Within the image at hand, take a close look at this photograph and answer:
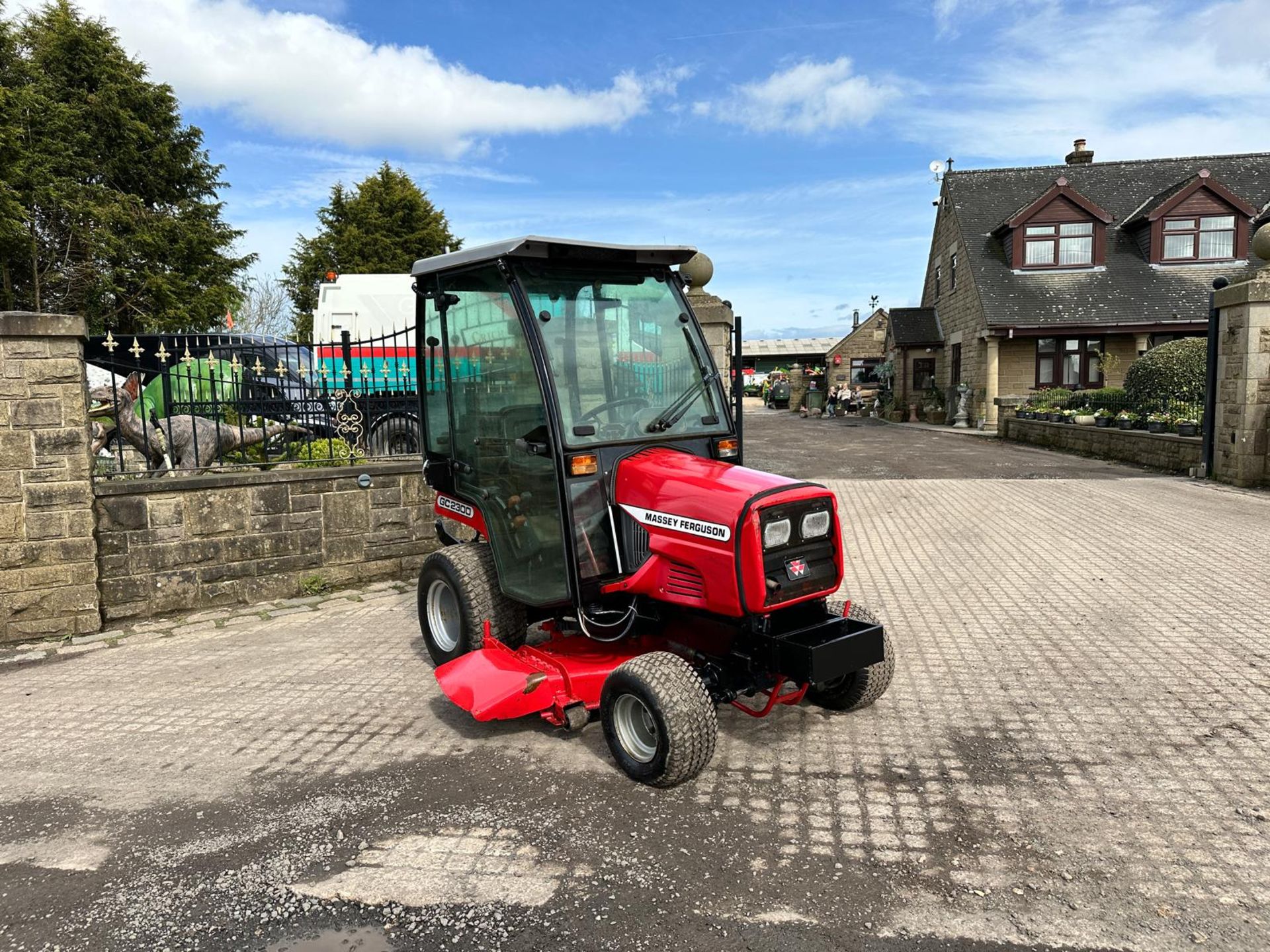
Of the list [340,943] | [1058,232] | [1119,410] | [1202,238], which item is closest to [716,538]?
[340,943]

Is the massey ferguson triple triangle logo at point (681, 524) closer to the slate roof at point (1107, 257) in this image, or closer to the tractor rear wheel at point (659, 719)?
the tractor rear wheel at point (659, 719)

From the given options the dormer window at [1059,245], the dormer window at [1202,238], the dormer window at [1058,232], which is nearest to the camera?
the dormer window at [1202,238]

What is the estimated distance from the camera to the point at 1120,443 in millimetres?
14672

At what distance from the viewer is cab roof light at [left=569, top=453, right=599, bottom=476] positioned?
12.3 feet

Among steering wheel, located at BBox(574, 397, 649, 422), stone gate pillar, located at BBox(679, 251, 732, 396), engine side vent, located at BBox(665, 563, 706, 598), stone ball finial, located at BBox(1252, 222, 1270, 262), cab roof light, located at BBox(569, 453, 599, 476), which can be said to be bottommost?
engine side vent, located at BBox(665, 563, 706, 598)

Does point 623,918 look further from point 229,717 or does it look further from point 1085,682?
point 1085,682

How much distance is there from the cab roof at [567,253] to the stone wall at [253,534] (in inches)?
118

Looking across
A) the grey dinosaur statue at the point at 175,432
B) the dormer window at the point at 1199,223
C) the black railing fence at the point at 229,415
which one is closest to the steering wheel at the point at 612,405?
the black railing fence at the point at 229,415

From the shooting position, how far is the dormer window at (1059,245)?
82.2ft

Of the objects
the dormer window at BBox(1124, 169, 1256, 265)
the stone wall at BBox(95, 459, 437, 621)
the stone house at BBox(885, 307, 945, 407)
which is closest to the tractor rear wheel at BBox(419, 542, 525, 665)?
the stone wall at BBox(95, 459, 437, 621)

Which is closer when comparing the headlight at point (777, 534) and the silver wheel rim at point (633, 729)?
the headlight at point (777, 534)

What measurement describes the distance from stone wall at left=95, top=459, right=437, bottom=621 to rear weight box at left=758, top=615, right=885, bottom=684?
14.1ft

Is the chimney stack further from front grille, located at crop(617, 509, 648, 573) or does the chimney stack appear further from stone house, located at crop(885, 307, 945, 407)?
front grille, located at crop(617, 509, 648, 573)

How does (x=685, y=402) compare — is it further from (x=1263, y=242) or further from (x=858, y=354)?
(x=858, y=354)
